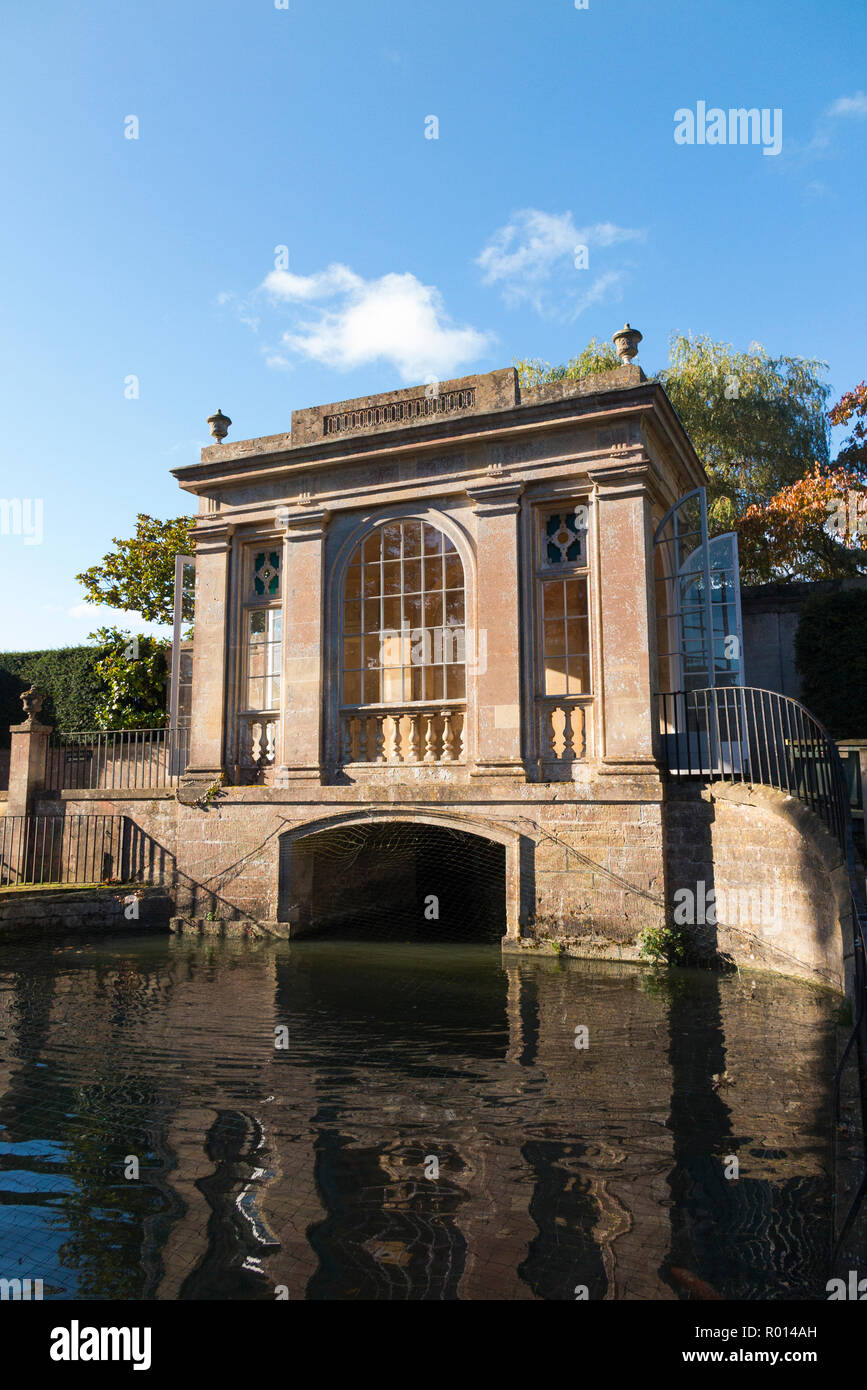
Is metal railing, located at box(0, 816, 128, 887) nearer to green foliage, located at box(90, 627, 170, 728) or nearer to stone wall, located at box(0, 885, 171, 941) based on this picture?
stone wall, located at box(0, 885, 171, 941)

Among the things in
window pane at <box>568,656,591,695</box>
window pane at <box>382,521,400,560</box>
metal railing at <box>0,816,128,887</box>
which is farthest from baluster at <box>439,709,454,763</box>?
metal railing at <box>0,816,128,887</box>

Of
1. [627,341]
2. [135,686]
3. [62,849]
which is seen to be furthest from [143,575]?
[627,341]

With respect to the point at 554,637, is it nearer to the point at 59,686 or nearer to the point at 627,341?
the point at 627,341

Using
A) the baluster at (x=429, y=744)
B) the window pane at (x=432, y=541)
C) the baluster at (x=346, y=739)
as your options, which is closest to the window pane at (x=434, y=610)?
the window pane at (x=432, y=541)

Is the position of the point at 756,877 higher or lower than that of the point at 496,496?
lower

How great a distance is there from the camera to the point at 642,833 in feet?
31.0

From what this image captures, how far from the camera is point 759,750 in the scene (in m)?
9.38

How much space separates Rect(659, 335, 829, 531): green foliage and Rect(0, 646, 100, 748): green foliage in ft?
53.7

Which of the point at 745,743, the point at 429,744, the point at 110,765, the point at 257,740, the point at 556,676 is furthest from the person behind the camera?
the point at 110,765

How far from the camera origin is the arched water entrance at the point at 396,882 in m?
11.6

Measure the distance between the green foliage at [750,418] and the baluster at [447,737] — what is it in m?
13.9

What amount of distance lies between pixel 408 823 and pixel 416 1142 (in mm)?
6674

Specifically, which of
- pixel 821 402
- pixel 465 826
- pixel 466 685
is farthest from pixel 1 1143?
pixel 821 402
